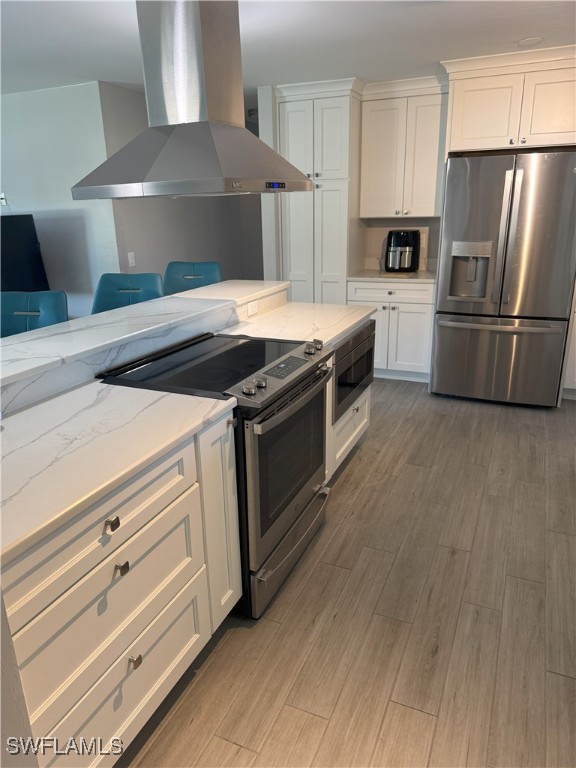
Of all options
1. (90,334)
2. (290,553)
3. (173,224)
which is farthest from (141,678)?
(173,224)

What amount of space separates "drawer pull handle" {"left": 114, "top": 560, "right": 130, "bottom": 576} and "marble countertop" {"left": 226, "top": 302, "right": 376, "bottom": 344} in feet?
4.76

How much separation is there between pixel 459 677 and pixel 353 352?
5.23ft

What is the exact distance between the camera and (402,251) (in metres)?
4.62

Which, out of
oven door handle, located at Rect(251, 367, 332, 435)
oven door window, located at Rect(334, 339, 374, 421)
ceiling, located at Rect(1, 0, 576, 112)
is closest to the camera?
A: oven door handle, located at Rect(251, 367, 332, 435)

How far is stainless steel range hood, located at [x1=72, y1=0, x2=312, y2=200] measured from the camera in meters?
1.97

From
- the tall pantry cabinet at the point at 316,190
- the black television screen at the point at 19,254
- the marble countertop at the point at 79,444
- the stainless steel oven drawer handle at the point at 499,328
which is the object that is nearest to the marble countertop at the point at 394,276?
the tall pantry cabinet at the point at 316,190

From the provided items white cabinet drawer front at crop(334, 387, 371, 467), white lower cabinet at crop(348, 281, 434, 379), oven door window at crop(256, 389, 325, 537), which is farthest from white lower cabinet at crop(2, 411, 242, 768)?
white lower cabinet at crop(348, 281, 434, 379)

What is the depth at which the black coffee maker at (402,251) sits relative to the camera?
4.62 m

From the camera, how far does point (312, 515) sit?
7.75 feet

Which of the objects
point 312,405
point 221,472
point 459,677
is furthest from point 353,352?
point 459,677

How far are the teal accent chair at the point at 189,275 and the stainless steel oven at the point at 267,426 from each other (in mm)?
1484

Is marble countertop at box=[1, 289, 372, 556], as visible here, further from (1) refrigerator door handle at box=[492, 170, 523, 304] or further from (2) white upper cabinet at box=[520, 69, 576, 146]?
(2) white upper cabinet at box=[520, 69, 576, 146]

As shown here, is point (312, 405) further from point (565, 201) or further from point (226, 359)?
point (565, 201)

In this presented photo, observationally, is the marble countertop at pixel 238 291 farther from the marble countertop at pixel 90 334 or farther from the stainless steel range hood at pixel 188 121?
the stainless steel range hood at pixel 188 121
